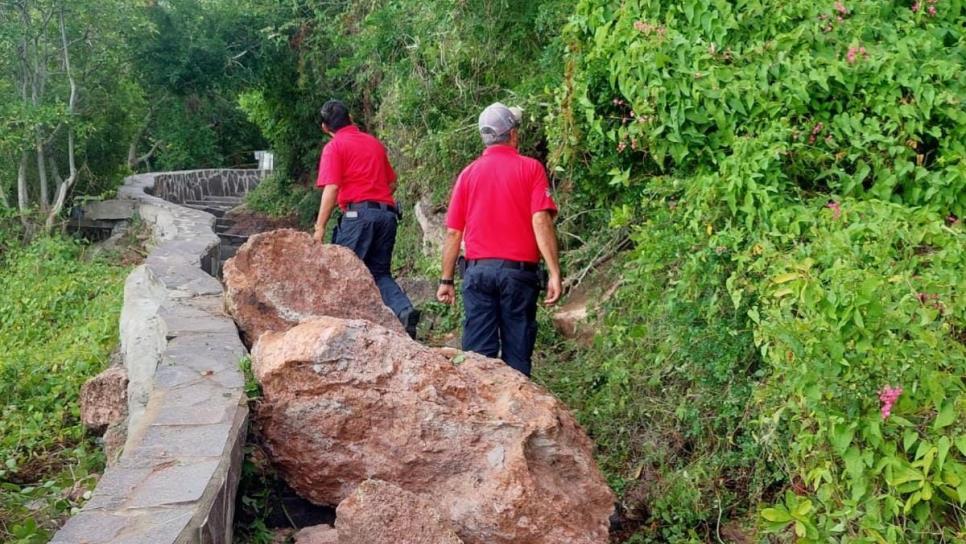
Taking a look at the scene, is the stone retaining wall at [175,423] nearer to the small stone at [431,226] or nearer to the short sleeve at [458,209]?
the short sleeve at [458,209]

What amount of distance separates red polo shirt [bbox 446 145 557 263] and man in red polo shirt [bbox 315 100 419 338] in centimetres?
189

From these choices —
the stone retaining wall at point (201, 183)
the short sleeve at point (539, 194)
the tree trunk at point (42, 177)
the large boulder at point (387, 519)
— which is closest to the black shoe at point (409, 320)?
the short sleeve at point (539, 194)

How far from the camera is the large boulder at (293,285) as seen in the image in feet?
20.0

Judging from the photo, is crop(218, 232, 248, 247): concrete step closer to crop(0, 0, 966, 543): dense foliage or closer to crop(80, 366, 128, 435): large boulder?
crop(0, 0, 966, 543): dense foliage

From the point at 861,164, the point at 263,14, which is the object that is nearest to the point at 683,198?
the point at 861,164

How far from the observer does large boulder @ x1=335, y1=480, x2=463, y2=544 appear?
3.81 m

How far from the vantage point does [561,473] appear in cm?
437

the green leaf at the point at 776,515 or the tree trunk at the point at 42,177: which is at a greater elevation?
the green leaf at the point at 776,515

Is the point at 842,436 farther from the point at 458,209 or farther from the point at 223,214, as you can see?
the point at 223,214

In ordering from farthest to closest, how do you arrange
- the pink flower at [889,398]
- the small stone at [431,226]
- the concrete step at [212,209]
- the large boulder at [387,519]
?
the concrete step at [212,209] < the small stone at [431,226] < the large boulder at [387,519] < the pink flower at [889,398]

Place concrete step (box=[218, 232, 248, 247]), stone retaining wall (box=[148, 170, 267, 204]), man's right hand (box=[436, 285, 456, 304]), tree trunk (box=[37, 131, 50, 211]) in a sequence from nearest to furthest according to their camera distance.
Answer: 1. man's right hand (box=[436, 285, 456, 304])
2. tree trunk (box=[37, 131, 50, 211])
3. concrete step (box=[218, 232, 248, 247])
4. stone retaining wall (box=[148, 170, 267, 204])

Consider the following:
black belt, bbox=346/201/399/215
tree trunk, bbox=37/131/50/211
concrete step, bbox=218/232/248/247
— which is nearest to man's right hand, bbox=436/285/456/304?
black belt, bbox=346/201/399/215

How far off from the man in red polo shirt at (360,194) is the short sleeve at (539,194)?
2083 millimetres

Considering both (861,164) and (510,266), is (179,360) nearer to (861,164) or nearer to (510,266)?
(510,266)
